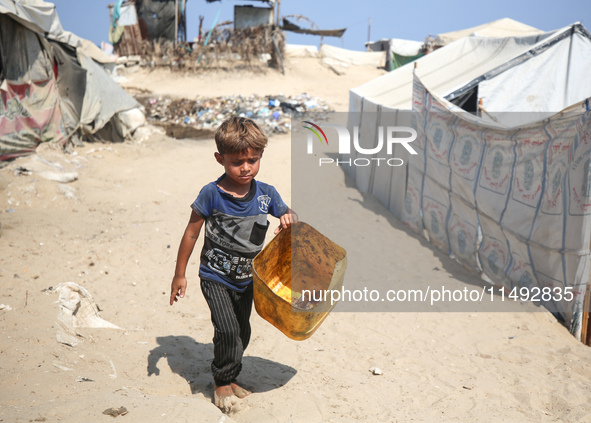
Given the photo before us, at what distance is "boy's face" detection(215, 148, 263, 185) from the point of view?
2195 mm

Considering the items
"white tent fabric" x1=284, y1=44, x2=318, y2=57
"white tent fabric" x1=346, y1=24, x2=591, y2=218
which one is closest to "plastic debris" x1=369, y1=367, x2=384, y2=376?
"white tent fabric" x1=346, y1=24, x2=591, y2=218

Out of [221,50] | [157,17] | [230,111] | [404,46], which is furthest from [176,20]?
[404,46]

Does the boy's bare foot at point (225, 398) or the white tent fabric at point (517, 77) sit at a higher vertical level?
the white tent fabric at point (517, 77)

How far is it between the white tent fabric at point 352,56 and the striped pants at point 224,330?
2368 centimetres

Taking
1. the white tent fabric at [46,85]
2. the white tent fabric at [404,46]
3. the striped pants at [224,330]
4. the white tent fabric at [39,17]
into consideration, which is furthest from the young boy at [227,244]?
the white tent fabric at [404,46]

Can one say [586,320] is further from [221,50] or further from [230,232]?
[221,50]

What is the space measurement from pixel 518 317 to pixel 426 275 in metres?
1.08

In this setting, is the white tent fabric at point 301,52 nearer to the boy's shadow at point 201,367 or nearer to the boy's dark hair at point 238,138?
the boy's shadow at point 201,367

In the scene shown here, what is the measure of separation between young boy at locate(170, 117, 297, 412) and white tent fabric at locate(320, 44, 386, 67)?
2351 cm

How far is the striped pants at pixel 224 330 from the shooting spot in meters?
2.31

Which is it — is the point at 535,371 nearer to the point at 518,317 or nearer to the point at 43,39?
the point at 518,317

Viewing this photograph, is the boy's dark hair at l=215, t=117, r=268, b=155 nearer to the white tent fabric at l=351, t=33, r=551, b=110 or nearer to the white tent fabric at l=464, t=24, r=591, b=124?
the white tent fabric at l=351, t=33, r=551, b=110

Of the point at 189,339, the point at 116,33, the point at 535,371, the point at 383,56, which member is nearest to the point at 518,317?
the point at 535,371

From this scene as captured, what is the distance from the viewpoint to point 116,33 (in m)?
20.1
